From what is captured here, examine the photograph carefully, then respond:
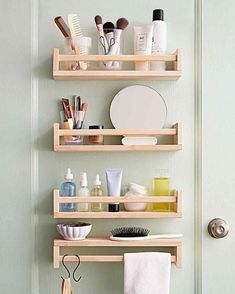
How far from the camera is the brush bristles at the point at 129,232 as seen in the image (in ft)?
7.46

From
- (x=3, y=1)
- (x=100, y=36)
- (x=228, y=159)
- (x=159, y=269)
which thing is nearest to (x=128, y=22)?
(x=100, y=36)

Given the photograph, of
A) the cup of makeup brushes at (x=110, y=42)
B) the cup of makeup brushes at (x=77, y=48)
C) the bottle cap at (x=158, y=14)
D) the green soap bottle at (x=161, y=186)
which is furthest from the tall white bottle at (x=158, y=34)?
the green soap bottle at (x=161, y=186)

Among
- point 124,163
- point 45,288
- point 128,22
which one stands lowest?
point 45,288

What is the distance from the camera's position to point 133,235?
2270mm

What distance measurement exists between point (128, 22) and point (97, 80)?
0.22 metres

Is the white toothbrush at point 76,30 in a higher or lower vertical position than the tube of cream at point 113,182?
higher

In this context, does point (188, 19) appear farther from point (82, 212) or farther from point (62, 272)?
point (62, 272)

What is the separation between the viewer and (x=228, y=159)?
2.34 meters

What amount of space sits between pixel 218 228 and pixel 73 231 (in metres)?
0.48

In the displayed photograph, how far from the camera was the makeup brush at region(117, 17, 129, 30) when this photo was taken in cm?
226

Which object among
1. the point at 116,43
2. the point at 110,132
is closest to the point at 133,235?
the point at 110,132

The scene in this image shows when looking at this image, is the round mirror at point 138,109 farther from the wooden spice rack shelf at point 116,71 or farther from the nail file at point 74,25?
the nail file at point 74,25

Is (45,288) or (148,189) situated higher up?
(148,189)

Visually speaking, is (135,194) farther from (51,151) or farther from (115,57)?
(115,57)
